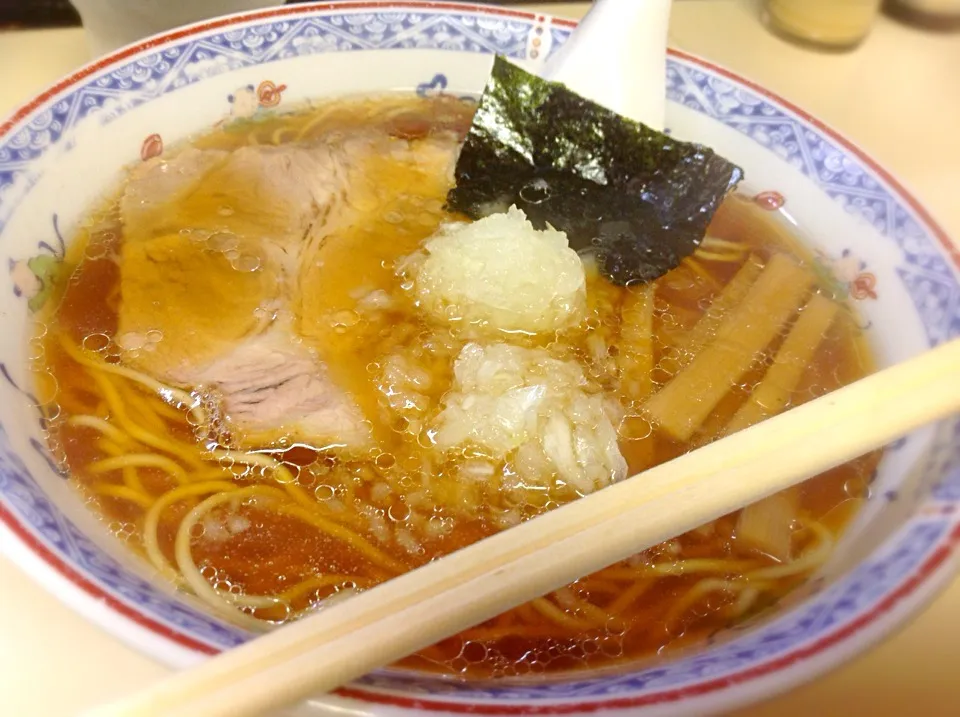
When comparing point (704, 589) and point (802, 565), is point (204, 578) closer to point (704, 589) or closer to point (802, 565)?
point (704, 589)

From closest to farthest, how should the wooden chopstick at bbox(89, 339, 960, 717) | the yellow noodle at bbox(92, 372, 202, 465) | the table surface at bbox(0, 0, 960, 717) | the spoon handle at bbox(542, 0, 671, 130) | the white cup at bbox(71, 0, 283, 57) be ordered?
the wooden chopstick at bbox(89, 339, 960, 717) < the table surface at bbox(0, 0, 960, 717) < the yellow noodle at bbox(92, 372, 202, 465) < the spoon handle at bbox(542, 0, 671, 130) < the white cup at bbox(71, 0, 283, 57)

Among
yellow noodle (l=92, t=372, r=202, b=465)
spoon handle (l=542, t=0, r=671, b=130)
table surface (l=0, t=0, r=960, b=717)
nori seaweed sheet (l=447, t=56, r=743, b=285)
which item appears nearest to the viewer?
table surface (l=0, t=0, r=960, b=717)

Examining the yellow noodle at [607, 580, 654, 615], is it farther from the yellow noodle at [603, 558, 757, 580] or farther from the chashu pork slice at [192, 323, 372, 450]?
the chashu pork slice at [192, 323, 372, 450]

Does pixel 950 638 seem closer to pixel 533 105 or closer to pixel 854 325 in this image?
pixel 854 325

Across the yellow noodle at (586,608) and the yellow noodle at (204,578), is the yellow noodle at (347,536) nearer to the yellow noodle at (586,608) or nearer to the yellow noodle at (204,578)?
the yellow noodle at (204,578)

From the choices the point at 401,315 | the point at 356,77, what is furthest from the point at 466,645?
the point at 356,77

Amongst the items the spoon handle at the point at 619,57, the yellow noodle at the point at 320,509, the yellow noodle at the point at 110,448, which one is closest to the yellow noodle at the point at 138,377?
the yellow noodle at the point at 110,448

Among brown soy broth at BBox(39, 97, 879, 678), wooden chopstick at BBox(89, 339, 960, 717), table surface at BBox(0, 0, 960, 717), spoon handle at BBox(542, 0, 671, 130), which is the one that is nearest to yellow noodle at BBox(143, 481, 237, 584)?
brown soy broth at BBox(39, 97, 879, 678)
